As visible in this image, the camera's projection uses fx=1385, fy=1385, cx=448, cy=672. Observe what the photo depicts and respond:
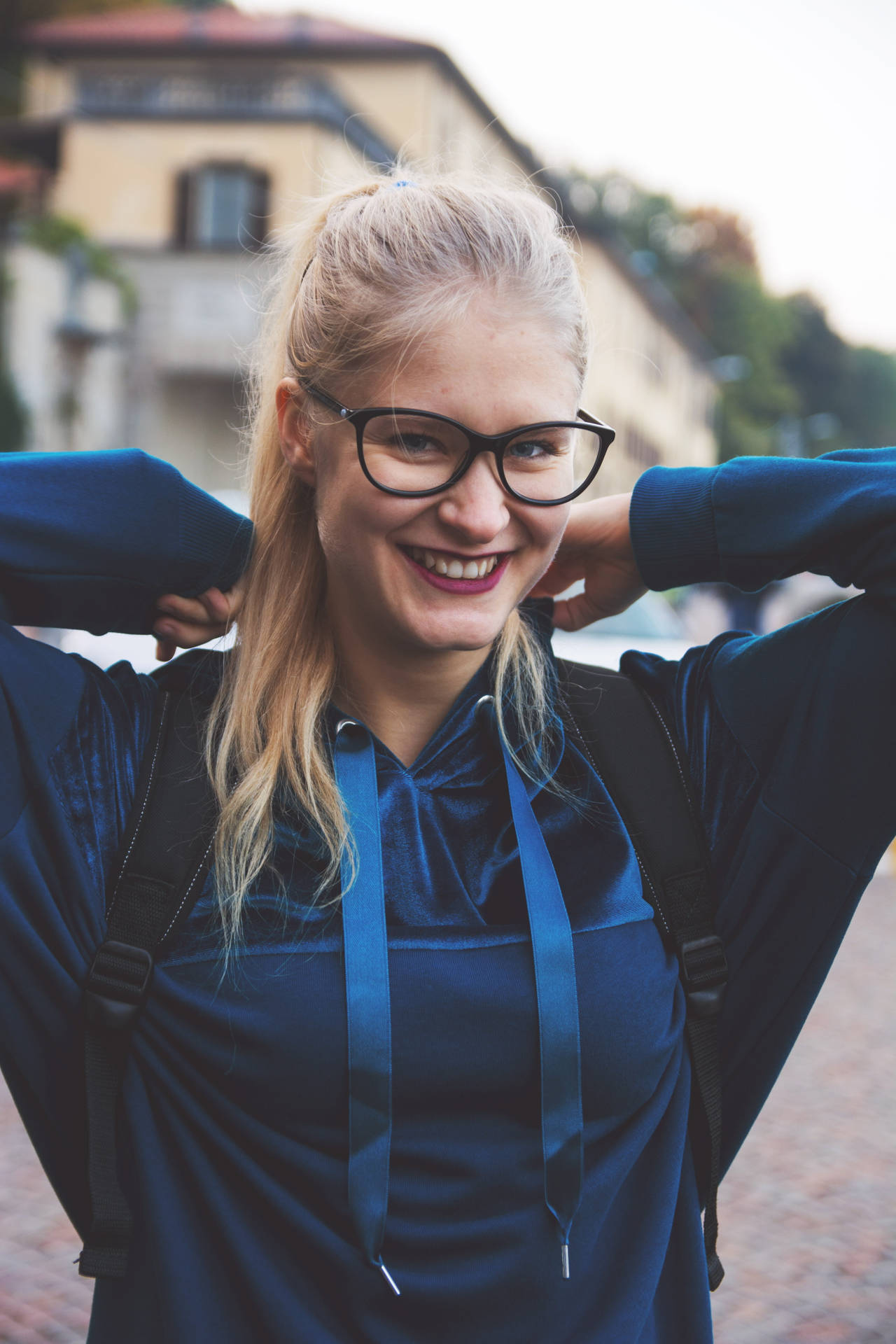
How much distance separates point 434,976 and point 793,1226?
373 centimetres

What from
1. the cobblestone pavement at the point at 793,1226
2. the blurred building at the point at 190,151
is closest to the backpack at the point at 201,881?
the cobblestone pavement at the point at 793,1226

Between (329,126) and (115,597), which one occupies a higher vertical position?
(329,126)

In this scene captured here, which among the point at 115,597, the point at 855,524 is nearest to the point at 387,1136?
the point at 115,597

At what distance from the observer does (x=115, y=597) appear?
6.13 feet

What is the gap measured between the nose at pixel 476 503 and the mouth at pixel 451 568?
0.04 m

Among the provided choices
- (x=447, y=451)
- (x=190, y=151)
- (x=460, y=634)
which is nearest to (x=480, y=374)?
(x=447, y=451)

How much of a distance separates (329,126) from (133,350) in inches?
198

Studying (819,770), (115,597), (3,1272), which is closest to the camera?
(819,770)

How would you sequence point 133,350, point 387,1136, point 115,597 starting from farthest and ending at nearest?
point 133,350, point 115,597, point 387,1136

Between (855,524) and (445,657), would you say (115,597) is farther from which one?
(855,524)

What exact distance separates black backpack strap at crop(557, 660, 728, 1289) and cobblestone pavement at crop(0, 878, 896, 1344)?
2597mm

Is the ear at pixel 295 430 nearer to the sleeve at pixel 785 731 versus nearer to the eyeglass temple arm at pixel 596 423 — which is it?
the eyeglass temple arm at pixel 596 423

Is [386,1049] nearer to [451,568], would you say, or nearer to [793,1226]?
[451,568]

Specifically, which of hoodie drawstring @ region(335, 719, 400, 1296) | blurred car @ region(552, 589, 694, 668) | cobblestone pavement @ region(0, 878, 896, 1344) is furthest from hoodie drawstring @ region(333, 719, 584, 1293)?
blurred car @ region(552, 589, 694, 668)
